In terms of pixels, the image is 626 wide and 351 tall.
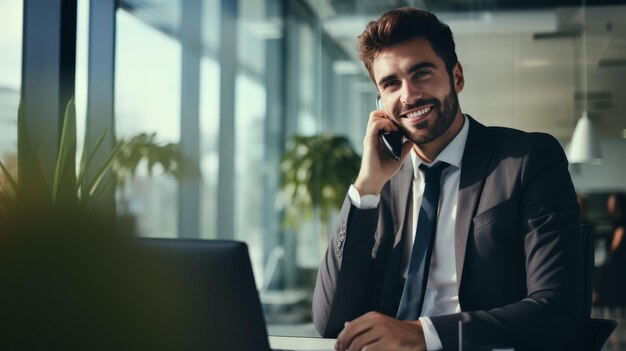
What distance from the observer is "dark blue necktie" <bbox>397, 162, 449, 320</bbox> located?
5.16 feet

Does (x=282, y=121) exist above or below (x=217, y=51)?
below

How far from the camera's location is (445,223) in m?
1.64

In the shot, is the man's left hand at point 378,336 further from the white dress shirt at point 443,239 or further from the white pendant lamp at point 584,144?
the white pendant lamp at point 584,144

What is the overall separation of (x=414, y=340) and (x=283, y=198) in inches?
148

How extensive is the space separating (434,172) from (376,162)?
0.17 metres

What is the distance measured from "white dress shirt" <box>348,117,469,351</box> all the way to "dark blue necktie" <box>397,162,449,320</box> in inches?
1.1

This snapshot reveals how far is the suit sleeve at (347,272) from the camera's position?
5.36 ft

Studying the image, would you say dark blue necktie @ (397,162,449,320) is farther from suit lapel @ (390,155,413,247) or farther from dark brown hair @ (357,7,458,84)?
dark brown hair @ (357,7,458,84)

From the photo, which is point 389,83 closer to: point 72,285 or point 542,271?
point 542,271

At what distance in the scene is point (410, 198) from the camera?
5.68 ft

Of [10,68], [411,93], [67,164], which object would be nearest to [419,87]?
[411,93]

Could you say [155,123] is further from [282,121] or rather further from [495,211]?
[495,211]

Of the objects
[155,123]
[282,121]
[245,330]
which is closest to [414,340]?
[245,330]

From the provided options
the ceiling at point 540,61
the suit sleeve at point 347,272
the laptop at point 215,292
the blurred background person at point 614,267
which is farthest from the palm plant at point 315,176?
the laptop at point 215,292
